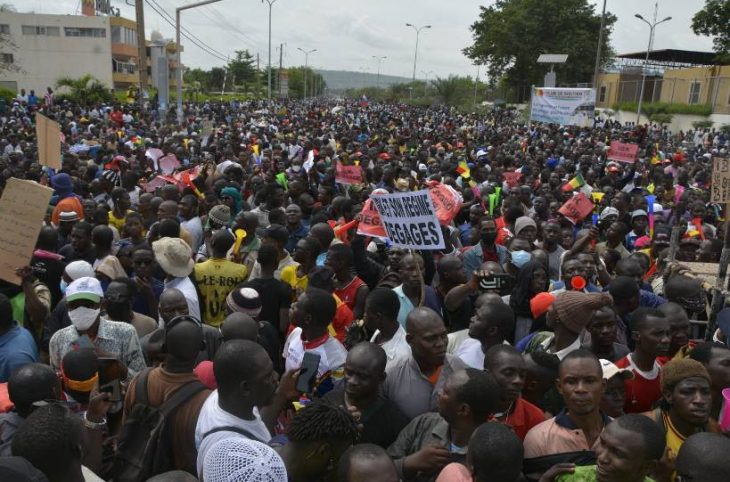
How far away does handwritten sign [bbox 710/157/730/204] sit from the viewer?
23.8ft

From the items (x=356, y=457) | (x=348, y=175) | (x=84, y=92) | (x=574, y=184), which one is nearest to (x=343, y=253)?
(x=356, y=457)

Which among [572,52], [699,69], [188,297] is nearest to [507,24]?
[572,52]

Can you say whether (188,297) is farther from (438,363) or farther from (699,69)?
(699,69)

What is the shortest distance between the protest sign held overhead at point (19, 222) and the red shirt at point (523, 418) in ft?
11.1

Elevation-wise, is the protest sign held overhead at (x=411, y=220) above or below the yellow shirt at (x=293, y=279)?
above

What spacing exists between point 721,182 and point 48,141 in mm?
8448

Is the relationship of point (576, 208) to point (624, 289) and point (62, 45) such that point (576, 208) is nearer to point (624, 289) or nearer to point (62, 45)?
point (624, 289)

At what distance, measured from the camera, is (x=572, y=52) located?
54.3 metres

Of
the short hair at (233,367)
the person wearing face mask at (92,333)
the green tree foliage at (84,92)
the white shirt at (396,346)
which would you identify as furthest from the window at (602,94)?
the short hair at (233,367)

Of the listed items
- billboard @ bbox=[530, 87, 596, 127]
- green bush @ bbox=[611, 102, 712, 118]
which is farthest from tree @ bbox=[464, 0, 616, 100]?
billboard @ bbox=[530, 87, 596, 127]

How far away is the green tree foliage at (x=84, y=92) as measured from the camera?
32.7 m

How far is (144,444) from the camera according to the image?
114 inches

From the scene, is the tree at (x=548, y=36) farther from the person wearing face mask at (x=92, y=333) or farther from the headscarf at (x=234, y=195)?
the person wearing face mask at (x=92, y=333)

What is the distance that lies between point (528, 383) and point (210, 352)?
192cm
